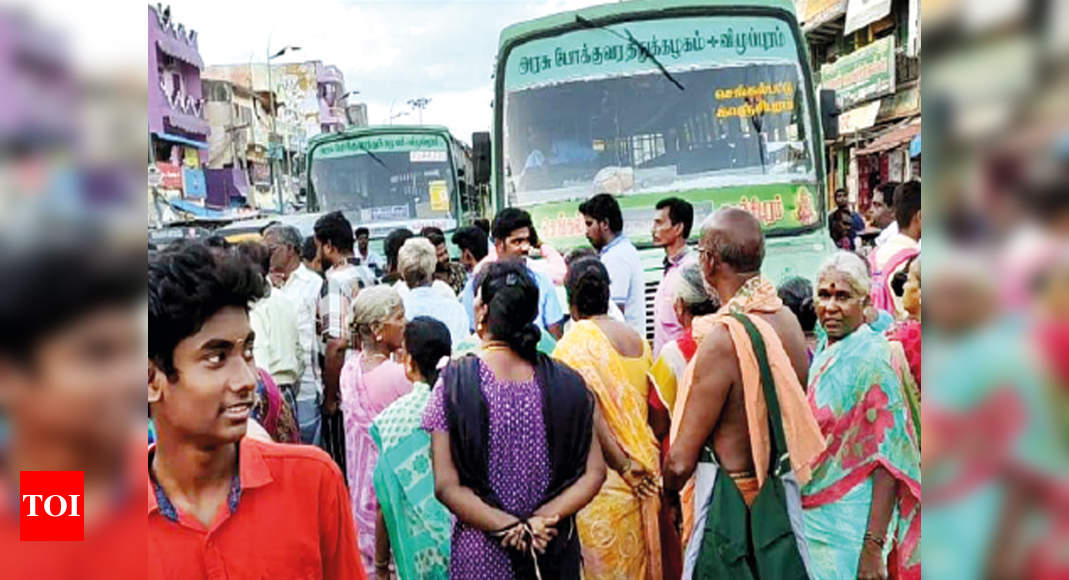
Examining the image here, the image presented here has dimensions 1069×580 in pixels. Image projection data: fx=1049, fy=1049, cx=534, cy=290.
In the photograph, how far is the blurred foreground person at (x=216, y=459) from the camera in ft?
6.13

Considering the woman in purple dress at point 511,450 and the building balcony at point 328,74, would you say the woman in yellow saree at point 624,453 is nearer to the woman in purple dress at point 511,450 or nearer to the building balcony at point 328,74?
the woman in purple dress at point 511,450

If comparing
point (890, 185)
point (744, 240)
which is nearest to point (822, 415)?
point (744, 240)

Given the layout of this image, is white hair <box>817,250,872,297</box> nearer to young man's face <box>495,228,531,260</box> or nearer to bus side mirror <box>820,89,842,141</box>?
young man's face <box>495,228,531,260</box>

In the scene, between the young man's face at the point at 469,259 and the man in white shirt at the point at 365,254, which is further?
the man in white shirt at the point at 365,254

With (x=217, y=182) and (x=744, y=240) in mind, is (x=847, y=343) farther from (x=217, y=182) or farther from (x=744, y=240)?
(x=217, y=182)

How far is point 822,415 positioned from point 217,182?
50372 mm

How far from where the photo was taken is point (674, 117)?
7.55 m

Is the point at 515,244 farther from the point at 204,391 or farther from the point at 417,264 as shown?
the point at 204,391

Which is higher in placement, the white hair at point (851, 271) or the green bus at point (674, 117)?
the green bus at point (674, 117)

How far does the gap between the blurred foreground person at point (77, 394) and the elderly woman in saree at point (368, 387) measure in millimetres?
2981

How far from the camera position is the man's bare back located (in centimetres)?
297

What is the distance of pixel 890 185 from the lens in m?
10.5

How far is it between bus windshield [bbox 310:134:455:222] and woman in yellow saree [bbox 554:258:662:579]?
1185 cm

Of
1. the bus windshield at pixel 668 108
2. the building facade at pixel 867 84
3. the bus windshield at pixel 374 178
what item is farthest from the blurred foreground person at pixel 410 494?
the building facade at pixel 867 84
